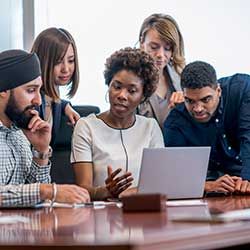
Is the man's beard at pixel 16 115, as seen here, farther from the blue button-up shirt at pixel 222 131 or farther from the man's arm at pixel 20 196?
the blue button-up shirt at pixel 222 131

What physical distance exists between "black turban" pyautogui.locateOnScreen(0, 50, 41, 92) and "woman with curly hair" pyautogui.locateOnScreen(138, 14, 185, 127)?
2.81 ft

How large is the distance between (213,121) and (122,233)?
1.75 meters

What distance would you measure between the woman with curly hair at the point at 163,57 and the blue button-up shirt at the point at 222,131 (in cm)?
28

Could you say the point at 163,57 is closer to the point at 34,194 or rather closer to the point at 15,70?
the point at 15,70

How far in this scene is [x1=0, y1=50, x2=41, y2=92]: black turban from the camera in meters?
2.45

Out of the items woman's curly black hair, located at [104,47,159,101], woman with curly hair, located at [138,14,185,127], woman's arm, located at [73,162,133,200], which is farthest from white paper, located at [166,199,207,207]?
woman with curly hair, located at [138,14,185,127]

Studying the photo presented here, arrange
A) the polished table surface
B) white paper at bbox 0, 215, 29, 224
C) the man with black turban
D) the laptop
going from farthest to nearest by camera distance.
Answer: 1. the man with black turban
2. the laptop
3. white paper at bbox 0, 215, 29, 224
4. the polished table surface

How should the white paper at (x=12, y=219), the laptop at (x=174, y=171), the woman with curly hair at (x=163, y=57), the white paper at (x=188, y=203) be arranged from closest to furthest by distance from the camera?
the white paper at (x=12, y=219), the white paper at (x=188, y=203), the laptop at (x=174, y=171), the woman with curly hair at (x=163, y=57)

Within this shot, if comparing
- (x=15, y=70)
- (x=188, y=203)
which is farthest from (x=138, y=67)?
(x=188, y=203)

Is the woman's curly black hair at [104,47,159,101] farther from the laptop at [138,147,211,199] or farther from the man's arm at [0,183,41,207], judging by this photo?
the man's arm at [0,183,41,207]

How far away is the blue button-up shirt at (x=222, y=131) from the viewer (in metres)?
2.89

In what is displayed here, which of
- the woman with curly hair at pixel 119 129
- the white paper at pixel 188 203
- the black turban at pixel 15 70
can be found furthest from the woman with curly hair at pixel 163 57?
the white paper at pixel 188 203

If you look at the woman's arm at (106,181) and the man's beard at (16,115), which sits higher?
the man's beard at (16,115)

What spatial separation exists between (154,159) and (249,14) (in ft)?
7.22
